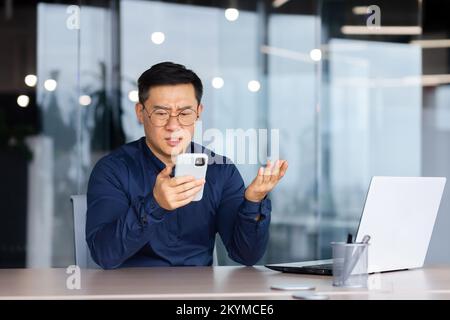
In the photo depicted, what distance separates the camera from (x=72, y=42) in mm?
5254

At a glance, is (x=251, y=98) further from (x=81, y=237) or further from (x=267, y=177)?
(x=267, y=177)

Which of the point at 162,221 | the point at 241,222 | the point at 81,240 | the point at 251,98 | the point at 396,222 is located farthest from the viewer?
the point at 251,98

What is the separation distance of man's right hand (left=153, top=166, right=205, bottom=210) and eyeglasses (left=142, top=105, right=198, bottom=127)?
0.60 m

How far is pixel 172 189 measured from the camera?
243 centimetres

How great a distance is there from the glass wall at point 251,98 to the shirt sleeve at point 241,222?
2.03m

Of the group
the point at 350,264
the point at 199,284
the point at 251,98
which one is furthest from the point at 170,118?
the point at 251,98

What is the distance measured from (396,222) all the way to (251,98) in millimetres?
3047

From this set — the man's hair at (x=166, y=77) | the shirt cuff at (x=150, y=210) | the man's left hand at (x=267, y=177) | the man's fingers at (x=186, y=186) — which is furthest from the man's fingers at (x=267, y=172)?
the man's hair at (x=166, y=77)

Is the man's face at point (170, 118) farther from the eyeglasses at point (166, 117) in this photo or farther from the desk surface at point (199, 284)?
the desk surface at point (199, 284)

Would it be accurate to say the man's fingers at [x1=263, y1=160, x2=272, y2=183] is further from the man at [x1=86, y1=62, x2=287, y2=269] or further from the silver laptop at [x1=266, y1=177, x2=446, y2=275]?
the silver laptop at [x1=266, y1=177, x2=446, y2=275]

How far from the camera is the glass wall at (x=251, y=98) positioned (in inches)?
206

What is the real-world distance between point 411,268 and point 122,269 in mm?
960
